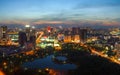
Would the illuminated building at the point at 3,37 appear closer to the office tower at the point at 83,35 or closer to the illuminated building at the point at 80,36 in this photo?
the illuminated building at the point at 80,36

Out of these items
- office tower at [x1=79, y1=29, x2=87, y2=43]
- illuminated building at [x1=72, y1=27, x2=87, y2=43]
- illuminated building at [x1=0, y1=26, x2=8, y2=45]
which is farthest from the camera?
illuminated building at [x1=72, y1=27, x2=87, y2=43]

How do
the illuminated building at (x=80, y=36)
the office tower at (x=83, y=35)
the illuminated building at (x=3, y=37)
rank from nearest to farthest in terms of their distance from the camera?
the illuminated building at (x=3, y=37) < the office tower at (x=83, y=35) < the illuminated building at (x=80, y=36)

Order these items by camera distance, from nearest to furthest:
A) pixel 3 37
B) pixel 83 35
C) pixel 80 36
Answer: pixel 3 37
pixel 80 36
pixel 83 35

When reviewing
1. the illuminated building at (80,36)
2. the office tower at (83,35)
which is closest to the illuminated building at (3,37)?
the illuminated building at (80,36)

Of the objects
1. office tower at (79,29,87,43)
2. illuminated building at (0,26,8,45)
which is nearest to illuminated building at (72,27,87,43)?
office tower at (79,29,87,43)

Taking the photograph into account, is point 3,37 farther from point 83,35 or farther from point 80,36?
point 83,35

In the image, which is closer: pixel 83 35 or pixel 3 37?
pixel 3 37

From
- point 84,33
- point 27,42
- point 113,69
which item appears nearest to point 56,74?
point 113,69

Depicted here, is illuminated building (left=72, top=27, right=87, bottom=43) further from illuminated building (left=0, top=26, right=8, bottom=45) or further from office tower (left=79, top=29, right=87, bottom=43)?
illuminated building (left=0, top=26, right=8, bottom=45)

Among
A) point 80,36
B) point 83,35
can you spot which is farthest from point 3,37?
point 83,35

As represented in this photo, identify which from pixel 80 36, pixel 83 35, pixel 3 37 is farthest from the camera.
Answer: pixel 83 35

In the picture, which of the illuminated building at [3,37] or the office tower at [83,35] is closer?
the illuminated building at [3,37]

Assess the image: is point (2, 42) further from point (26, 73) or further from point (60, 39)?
point (26, 73)
